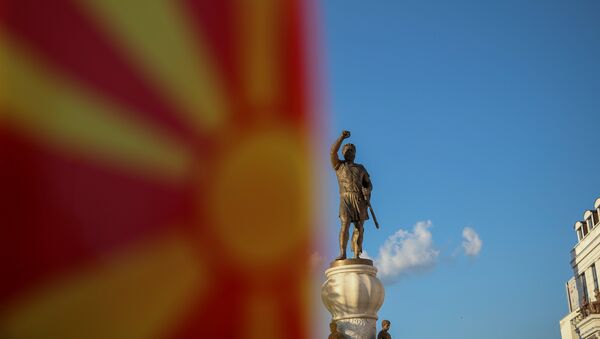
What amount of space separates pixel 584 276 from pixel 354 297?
3537 centimetres

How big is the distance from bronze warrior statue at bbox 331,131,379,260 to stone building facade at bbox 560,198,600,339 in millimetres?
26695

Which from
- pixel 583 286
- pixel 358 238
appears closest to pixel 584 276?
pixel 583 286

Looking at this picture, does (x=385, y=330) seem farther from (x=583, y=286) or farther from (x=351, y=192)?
(x=583, y=286)

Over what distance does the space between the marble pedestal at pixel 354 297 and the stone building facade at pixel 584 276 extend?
27054 millimetres

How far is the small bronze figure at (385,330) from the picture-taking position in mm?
9594

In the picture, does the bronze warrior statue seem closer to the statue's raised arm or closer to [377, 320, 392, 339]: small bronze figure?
the statue's raised arm

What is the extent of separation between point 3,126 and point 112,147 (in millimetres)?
2744

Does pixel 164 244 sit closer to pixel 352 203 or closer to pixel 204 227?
pixel 204 227

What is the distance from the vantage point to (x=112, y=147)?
15242 millimetres

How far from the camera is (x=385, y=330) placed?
31.6ft

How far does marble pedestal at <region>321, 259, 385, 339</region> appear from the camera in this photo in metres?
9.80

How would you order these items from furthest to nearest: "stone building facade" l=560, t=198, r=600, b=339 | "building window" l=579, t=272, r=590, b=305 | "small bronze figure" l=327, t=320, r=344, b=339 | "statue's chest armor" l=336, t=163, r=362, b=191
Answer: "building window" l=579, t=272, r=590, b=305 < "stone building facade" l=560, t=198, r=600, b=339 < "statue's chest armor" l=336, t=163, r=362, b=191 < "small bronze figure" l=327, t=320, r=344, b=339

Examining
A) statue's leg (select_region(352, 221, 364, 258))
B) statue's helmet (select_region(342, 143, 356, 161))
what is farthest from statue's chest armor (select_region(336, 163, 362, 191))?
statue's leg (select_region(352, 221, 364, 258))

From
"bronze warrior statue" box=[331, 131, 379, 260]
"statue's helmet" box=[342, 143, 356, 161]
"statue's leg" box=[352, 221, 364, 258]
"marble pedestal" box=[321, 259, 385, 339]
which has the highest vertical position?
"statue's helmet" box=[342, 143, 356, 161]
